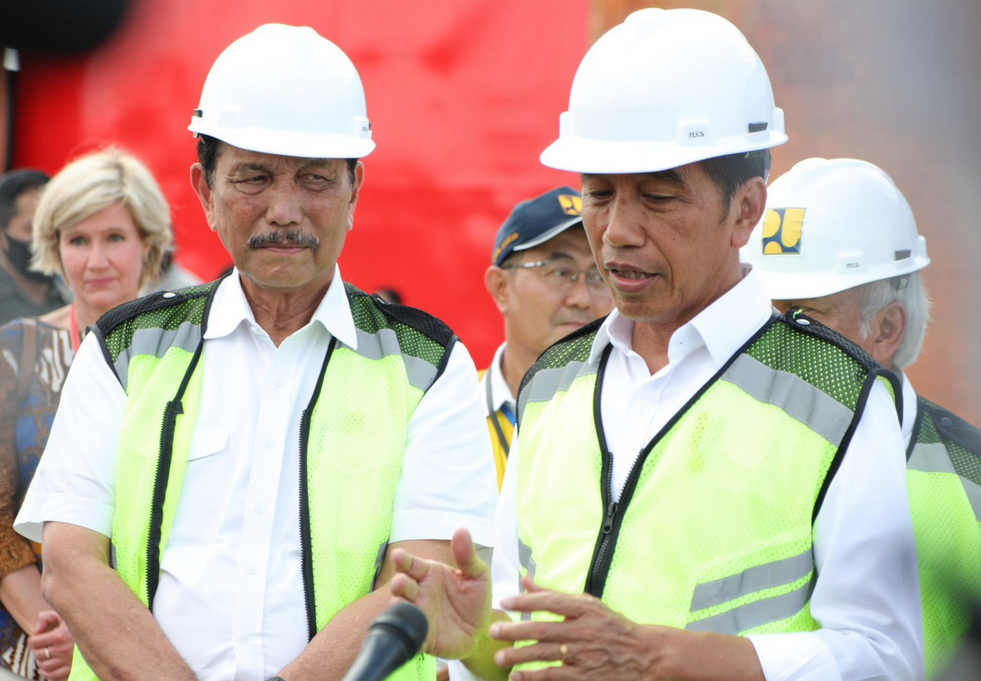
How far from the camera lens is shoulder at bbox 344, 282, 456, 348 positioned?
3006mm

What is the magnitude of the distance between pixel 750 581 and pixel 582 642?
1.27 ft

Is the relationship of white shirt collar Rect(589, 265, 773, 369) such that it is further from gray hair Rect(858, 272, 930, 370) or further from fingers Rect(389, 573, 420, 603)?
gray hair Rect(858, 272, 930, 370)

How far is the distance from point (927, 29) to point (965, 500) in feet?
3.41

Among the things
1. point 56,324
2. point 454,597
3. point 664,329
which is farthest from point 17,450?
point 664,329

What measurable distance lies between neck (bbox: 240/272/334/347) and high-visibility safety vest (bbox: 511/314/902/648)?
0.92m

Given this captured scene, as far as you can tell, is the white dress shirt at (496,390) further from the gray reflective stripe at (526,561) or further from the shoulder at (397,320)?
the gray reflective stripe at (526,561)

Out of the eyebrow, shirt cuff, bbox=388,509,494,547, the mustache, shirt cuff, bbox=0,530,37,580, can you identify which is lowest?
shirt cuff, bbox=0,530,37,580

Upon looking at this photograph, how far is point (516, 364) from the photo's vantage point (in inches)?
179

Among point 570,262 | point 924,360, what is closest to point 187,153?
point 570,262

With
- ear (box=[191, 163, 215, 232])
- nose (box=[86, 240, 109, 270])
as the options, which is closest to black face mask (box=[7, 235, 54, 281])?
nose (box=[86, 240, 109, 270])

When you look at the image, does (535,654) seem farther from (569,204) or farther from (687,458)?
(569,204)

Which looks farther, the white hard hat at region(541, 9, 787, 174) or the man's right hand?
the white hard hat at region(541, 9, 787, 174)

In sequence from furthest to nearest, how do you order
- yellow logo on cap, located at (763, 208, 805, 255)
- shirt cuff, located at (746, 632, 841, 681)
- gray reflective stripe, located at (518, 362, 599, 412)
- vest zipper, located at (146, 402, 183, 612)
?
yellow logo on cap, located at (763, 208, 805, 255), vest zipper, located at (146, 402, 183, 612), gray reflective stripe, located at (518, 362, 599, 412), shirt cuff, located at (746, 632, 841, 681)

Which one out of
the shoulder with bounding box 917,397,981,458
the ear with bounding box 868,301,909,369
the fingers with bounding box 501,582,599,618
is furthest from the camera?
the ear with bounding box 868,301,909,369
